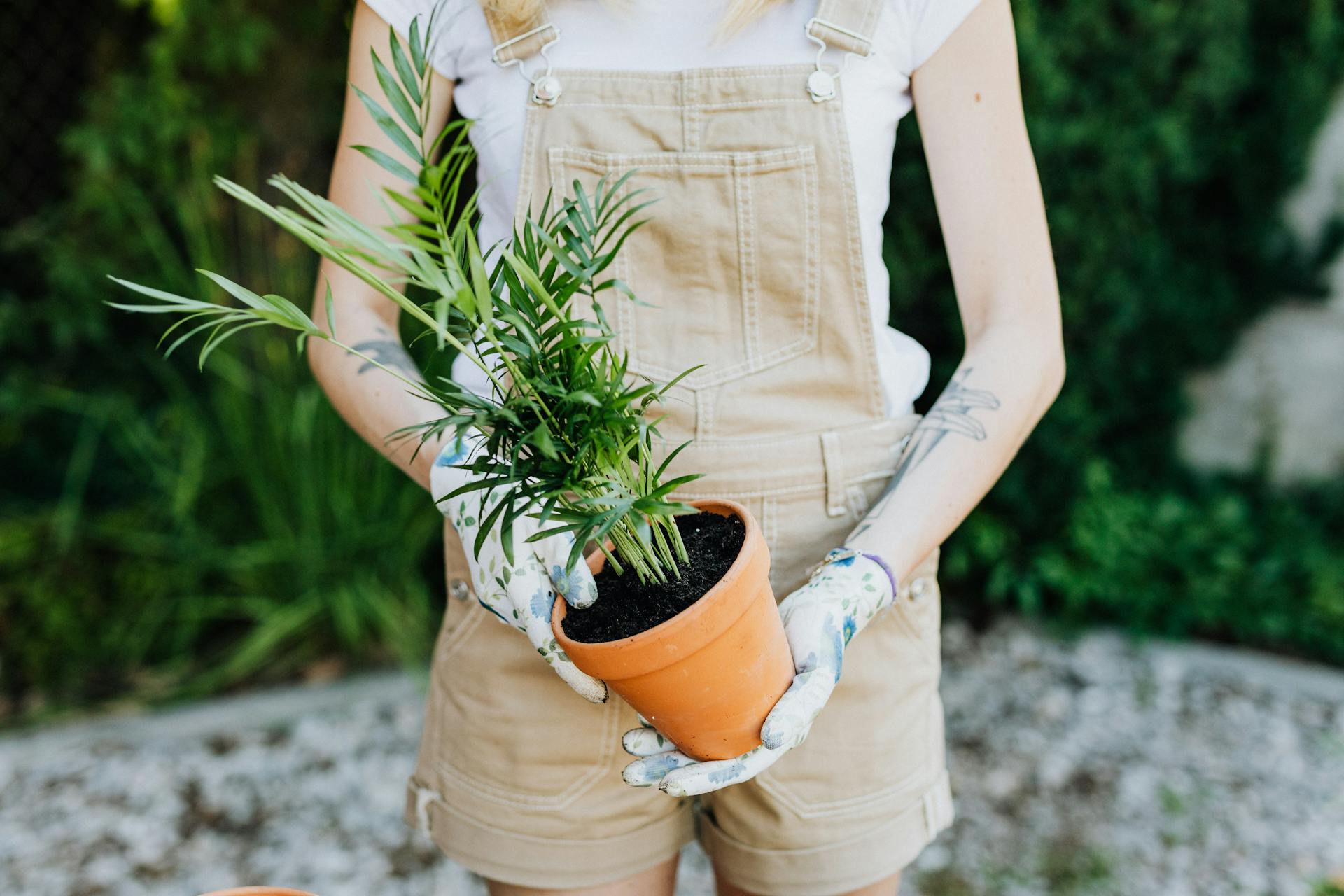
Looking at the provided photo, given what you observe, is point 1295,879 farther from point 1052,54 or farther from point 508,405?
point 508,405

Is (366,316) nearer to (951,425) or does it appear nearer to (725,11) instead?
(725,11)

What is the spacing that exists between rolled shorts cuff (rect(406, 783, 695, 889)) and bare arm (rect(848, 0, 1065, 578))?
45 centimetres

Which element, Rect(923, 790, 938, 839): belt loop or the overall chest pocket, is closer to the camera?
the overall chest pocket

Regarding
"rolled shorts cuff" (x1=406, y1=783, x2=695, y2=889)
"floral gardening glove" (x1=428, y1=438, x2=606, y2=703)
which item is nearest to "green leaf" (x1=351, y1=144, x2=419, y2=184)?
A: "floral gardening glove" (x1=428, y1=438, x2=606, y2=703)

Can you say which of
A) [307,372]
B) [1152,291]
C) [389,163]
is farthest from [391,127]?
[1152,291]

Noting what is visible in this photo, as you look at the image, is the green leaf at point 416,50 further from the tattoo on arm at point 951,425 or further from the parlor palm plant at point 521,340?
the tattoo on arm at point 951,425

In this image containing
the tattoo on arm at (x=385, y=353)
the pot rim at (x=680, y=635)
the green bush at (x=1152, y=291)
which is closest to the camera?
the pot rim at (x=680, y=635)

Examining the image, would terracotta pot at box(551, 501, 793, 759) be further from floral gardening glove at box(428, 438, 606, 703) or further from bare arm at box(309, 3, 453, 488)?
bare arm at box(309, 3, 453, 488)

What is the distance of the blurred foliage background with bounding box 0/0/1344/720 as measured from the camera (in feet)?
9.48

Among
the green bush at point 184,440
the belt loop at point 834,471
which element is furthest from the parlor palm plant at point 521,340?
the green bush at point 184,440

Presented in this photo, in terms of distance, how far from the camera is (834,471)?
47.5 inches

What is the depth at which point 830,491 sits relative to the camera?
1.21 meters

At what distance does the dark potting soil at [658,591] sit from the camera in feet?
3.22

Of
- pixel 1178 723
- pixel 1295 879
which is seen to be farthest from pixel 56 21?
pixel 1295 879
